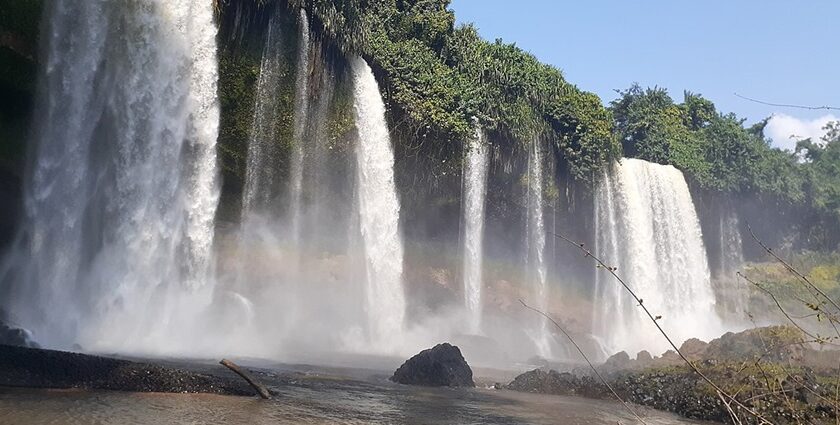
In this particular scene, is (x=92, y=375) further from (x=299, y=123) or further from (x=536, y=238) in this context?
(x=536, y=238)

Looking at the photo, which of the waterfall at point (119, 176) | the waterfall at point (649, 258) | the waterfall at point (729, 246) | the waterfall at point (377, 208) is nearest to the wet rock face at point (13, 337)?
the waterfall at point (119, 176)

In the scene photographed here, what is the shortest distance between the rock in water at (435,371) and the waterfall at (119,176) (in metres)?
7.76

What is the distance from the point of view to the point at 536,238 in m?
35.7

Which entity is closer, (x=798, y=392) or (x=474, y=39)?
(x=798, y=392)

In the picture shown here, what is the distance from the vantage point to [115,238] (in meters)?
20.1

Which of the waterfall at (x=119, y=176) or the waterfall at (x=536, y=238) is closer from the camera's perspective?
the waterfall at (x=119, y=176)

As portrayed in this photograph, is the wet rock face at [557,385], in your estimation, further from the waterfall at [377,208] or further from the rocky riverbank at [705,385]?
the waterfall at [377,208]

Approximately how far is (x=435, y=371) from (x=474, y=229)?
1753cm

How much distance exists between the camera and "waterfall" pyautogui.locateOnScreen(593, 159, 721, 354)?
38188 millimetres

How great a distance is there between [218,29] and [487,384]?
47.6ft

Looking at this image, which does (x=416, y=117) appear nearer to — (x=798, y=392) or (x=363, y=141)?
(x=363, y=141)

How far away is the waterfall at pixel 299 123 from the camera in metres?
25.2

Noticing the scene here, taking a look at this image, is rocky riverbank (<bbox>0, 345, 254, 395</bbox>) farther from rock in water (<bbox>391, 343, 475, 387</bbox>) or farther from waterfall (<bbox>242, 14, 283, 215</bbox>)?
waterfall (<bbox>242, 14, 283, 215</bbox>)

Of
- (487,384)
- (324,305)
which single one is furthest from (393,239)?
(487,384)
